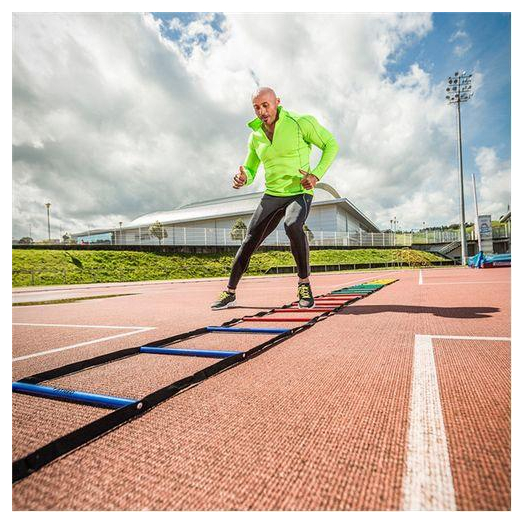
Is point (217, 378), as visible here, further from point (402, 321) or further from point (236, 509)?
point (402, 321)

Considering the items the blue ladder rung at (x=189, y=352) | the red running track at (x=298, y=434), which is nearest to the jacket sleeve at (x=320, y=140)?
the red running track at (x=298, y=434)

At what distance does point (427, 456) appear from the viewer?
1113 millimetres

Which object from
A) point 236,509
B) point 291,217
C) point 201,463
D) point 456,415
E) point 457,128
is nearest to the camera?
point 236,509

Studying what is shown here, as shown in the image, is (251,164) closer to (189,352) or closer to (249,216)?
(189,352)

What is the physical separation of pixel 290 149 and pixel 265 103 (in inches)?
25.2

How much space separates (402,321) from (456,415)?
2.31 metres

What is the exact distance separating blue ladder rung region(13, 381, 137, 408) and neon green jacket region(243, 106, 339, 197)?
3.59 m

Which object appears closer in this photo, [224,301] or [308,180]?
[308,180]

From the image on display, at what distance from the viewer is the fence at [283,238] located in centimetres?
3441

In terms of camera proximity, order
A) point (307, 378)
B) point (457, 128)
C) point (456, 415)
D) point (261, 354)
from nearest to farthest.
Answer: point (456, 415) < point (307, 378) < point (261, 354) < point (457, 128)

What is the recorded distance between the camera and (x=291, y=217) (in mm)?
4504

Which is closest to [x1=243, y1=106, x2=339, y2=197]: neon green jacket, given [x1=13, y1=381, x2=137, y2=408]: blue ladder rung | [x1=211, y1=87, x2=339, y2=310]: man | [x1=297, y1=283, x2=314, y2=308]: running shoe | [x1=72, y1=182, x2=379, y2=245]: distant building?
[x1=211, y1=87, x2=339, y2=310]: man

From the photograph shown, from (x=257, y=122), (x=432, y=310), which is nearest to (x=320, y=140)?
(x=257, y=122)

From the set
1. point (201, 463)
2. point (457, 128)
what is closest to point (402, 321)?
point (201, 463)
